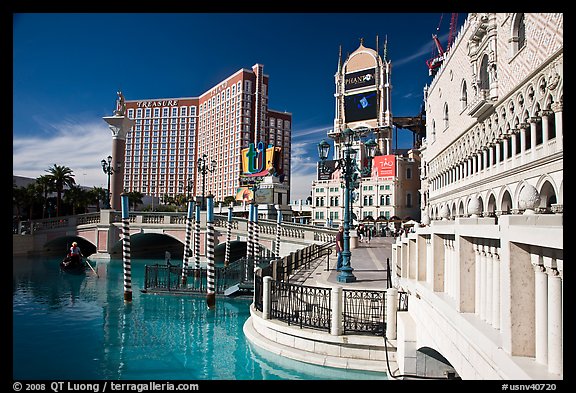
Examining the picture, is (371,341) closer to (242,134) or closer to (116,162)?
(116,162)

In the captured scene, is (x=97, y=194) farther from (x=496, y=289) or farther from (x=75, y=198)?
(x=496, y=289)

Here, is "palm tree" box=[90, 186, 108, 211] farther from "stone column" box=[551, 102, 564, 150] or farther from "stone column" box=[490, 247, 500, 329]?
"stone column" box=[490, 247, 500, 329]

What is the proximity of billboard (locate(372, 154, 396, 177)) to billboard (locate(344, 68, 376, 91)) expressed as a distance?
26970 millimetres

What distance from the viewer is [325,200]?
60688 millimetres

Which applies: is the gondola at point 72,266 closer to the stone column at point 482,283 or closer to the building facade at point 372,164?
the building facade at point 372,164

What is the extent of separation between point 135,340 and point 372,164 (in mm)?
48908

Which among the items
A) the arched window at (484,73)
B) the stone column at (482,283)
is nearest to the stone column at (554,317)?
the stone column at (482,283)

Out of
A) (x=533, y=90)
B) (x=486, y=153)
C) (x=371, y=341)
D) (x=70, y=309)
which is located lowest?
(x=70, y=309)

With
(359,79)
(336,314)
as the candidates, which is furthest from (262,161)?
(336,314)

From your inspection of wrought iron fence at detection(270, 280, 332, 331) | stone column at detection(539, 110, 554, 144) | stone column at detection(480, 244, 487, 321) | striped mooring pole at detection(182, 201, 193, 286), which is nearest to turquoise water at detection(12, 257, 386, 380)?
wrought iron fence at detection(270, 280, 332, 331)

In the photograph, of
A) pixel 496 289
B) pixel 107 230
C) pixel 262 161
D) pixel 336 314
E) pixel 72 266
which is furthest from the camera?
pixel 262 161

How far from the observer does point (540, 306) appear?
298 cm

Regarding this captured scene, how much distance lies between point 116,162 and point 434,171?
110 ft
